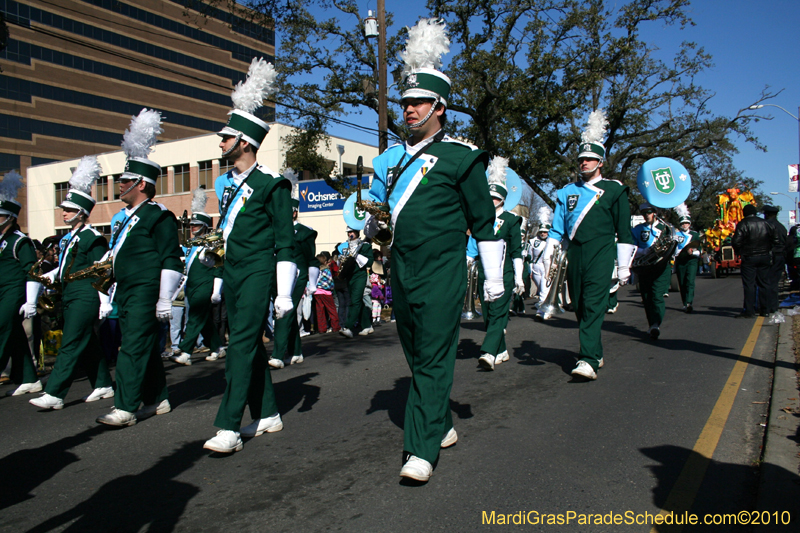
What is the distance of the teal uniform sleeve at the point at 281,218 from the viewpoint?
171 inches

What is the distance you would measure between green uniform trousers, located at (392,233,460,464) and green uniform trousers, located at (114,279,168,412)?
2.45 meters

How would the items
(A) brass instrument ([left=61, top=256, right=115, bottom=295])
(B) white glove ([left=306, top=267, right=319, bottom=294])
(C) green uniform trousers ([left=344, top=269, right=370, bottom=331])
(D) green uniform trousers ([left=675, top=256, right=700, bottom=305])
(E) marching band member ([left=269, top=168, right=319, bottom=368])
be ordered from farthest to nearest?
(D) green uniform trousers ([left=675, top=256, right=700, bottom=305]), (C) green uniform trousers ([left=344, top=269, right=370, bottom=331]), (B) white glove ([left=306, top=267, right=319, bottom=294]), (E) marching band member ([left=269, top=168, right=319, bottom=368]), (A) brass instrument ([left=61, top=256, right=115, bottom=295])

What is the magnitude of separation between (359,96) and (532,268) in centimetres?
1019

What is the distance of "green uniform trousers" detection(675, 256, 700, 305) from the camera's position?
1309 cm

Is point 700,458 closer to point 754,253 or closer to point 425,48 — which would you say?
point 425,48

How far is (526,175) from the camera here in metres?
23.3

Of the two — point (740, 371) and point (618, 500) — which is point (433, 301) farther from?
point (740, 371)

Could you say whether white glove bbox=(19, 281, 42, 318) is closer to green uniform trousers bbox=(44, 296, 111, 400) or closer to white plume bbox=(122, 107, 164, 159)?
green uniform trousers bbox=(44, 296, 111, 400)

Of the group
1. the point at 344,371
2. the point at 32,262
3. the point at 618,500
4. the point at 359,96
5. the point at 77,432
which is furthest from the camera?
the point at 359,96

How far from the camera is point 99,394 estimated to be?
6098mm

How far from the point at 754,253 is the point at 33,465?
40.0 ft

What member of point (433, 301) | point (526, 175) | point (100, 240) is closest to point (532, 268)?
point (526, 175)

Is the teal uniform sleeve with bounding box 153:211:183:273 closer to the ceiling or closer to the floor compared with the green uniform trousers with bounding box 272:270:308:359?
closer to the ceiling

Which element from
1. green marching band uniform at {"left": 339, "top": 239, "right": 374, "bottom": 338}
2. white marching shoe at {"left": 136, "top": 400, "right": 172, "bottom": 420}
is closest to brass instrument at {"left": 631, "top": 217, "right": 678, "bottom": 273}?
green marching band uniform at {"left": 339, "top": 239, "right": 374, "bottom": 338}
